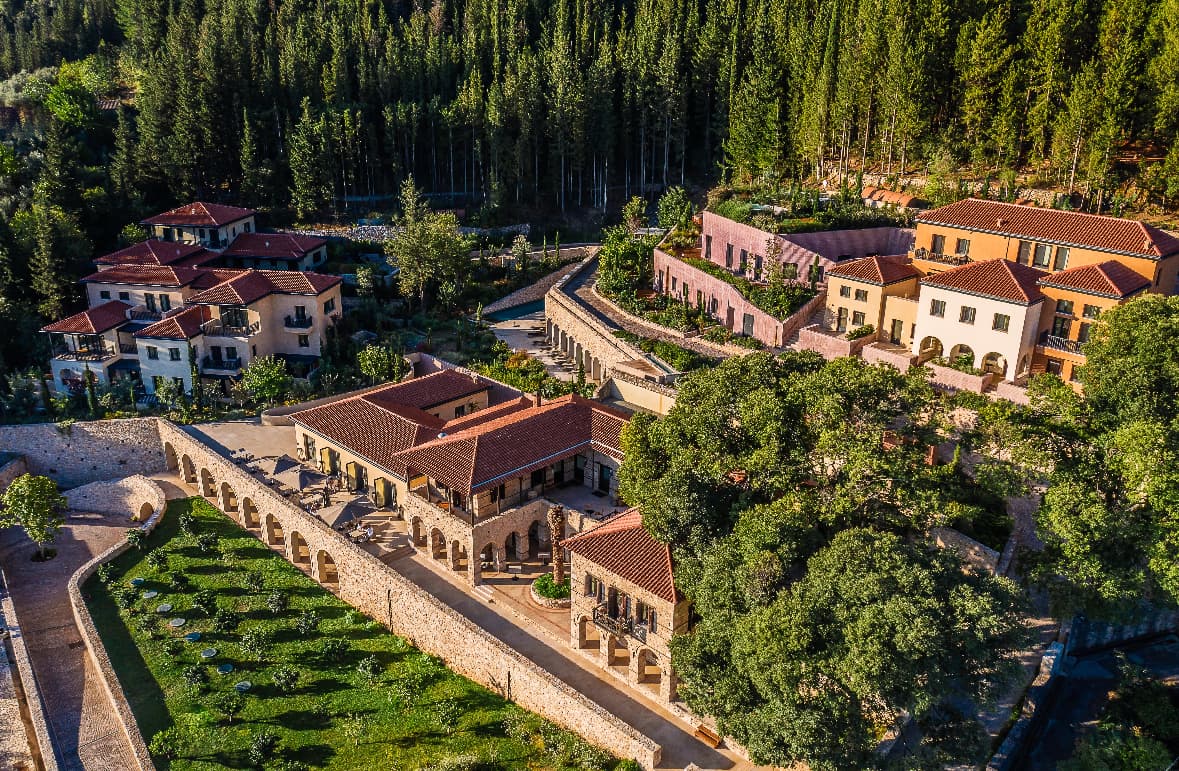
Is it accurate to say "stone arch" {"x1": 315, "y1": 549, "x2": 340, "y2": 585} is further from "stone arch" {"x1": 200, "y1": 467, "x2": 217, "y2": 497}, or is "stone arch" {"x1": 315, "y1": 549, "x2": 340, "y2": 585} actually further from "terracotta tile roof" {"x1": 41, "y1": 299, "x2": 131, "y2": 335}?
"terracotta tile roof" {"x1": 41, "y1": 299, "x2": 131, "y2": 335}

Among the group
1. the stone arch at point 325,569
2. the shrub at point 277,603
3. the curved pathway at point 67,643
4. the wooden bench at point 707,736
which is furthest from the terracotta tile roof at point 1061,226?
the curved pathway at point 67,643

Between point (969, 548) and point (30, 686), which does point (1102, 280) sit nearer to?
point (969, 548)

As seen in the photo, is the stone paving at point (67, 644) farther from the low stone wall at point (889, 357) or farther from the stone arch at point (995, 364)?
the stone arch at point (995, 364)

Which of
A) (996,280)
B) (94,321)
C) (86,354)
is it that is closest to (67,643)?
(86,354)

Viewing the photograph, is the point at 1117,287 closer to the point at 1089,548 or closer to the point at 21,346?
the point at 1089,548

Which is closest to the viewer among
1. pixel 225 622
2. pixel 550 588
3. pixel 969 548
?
pixel 969 548

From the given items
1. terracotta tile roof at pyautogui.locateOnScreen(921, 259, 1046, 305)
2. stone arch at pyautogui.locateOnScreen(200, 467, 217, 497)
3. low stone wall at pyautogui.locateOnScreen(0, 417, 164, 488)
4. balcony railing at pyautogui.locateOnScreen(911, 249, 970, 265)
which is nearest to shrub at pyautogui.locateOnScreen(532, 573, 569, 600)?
stone arch at pyautogui.locateOnScreen(200, 467, 217, 497)

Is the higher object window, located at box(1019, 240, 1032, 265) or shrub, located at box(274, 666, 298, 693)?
window, located at box(1019, 240, 1032, 265)
